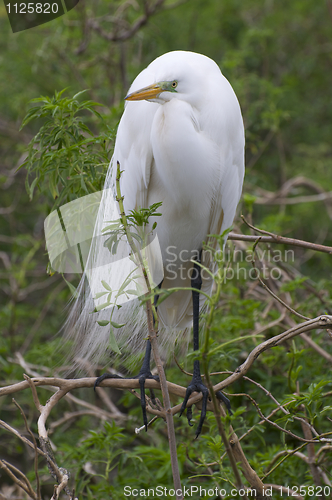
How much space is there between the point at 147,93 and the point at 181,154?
0.19 m

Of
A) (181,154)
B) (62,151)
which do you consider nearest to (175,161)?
(181,154)

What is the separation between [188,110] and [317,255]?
184 centimetres

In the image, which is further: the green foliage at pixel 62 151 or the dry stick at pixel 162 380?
the green foliage at pixel 62 151

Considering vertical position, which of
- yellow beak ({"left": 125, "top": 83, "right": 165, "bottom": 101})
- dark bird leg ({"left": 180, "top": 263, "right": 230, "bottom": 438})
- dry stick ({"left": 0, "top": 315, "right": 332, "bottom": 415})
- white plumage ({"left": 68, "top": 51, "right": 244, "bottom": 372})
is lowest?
dark bird leg ({"left": 180, "top": 263, "right": 230, "bottom": 438})

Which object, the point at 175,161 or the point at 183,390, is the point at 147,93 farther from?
the point at 183,390

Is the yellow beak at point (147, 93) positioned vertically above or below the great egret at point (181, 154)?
above

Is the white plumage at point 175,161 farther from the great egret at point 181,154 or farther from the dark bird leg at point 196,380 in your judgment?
the dark bird leg at point 196,380

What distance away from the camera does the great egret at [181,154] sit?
1303mm

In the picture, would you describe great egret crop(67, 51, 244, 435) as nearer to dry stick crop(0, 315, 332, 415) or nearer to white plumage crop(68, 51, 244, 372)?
white plumage crop(68, 51, 244, 372)

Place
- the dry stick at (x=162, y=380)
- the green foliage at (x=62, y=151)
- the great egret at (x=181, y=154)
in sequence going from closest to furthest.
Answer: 1. the dry stick at (x=162, y=380)
2. the green foliage at (x=62, y=151)
3. the great egret at (x=181, y=154)

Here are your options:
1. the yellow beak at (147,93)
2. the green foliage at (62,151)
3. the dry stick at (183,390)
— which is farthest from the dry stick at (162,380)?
the yellow beak at (147,93)

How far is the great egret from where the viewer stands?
1303 mm

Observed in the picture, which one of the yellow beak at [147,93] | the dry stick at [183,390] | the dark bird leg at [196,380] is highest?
the yellow beak at [147,93]

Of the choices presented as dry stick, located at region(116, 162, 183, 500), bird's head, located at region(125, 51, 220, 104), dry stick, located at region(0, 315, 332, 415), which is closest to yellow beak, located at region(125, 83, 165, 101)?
bird's head, located at region(125, 51, 220, 104)
